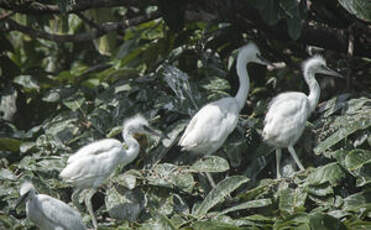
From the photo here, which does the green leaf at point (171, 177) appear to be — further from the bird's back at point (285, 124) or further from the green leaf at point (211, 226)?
the bird's back at point (285, 124)

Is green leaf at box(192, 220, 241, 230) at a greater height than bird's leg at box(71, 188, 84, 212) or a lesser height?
greater

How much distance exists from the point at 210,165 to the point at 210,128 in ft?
1.08

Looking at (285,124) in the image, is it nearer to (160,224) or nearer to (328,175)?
(328,175)

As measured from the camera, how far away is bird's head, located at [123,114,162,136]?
5.73 m

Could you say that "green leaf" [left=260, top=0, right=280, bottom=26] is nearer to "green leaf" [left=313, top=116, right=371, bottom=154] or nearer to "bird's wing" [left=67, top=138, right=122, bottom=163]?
"green leaf" [left=313, top=116, right=371, bottom=154]

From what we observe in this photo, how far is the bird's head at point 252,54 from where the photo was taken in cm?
605

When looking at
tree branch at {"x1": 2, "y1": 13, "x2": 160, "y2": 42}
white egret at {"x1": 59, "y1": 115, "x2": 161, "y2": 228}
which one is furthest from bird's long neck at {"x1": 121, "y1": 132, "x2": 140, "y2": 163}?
tree branch at {"x1": 2, "y1": 13, "x2": 160, "y2": 42}

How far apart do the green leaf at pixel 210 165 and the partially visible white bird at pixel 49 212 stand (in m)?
0.78

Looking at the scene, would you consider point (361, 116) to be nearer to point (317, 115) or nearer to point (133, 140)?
point (317, 115)

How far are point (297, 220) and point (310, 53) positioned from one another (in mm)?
2436

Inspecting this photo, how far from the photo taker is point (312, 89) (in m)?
5.89

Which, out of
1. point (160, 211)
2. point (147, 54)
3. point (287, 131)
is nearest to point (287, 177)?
point (287, 131)

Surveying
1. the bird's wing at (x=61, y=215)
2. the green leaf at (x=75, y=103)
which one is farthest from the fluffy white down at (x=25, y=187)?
the green leaf at (x=75, y=103)

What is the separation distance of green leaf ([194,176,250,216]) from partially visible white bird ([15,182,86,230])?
707mm
